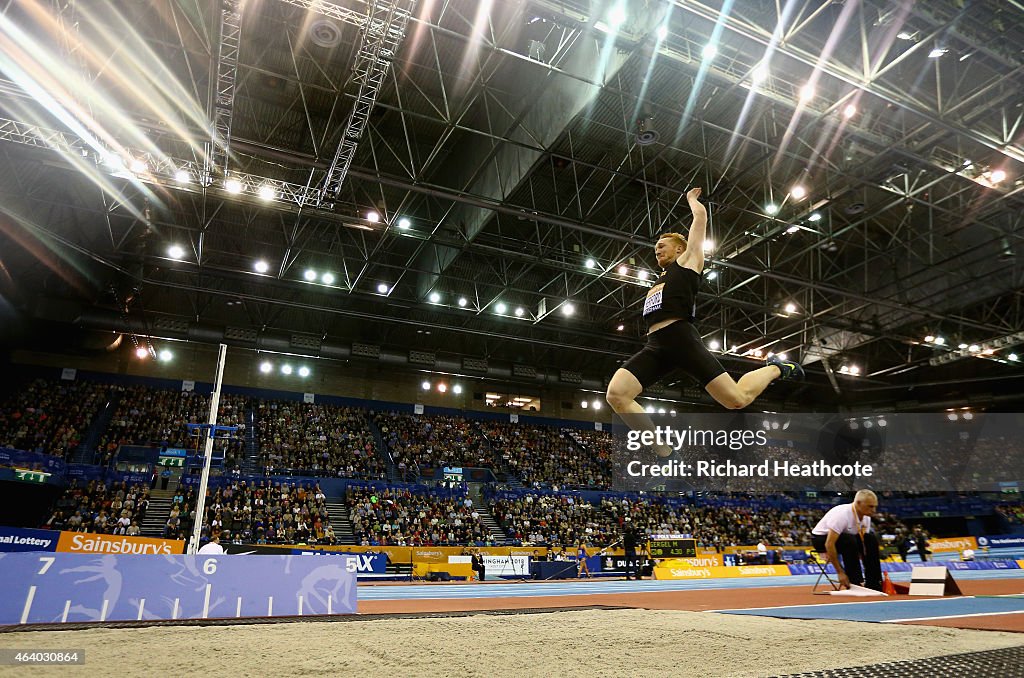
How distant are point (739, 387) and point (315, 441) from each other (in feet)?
85.6

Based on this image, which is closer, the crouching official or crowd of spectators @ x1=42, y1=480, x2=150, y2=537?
the crouching official

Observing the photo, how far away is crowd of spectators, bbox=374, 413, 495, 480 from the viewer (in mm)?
29125

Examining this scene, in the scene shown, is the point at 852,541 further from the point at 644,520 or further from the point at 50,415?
the point at 50,415

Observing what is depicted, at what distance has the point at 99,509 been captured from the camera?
19.3m

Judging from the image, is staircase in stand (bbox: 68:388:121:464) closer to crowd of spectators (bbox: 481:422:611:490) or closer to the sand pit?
crowd of spectators (bbox: 481:422:611:490)

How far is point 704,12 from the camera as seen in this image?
10.9 metres

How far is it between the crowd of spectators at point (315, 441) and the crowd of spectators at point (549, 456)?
723 centimetres

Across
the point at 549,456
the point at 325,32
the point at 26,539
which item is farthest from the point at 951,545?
the point at 26,539

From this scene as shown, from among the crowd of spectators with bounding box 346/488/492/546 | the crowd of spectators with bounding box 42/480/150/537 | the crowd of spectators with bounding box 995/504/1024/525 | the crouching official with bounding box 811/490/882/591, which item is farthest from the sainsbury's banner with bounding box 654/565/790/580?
the crowd of spectators with bounding box 995/504/1024/525

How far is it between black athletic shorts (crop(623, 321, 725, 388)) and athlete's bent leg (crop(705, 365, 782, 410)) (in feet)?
0.19

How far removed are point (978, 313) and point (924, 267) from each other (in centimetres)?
784

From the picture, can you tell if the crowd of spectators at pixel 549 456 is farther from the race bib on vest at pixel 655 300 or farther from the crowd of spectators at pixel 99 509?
the race bib on vest at pixel 655 300

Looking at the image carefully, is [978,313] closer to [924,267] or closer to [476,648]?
[924,267]

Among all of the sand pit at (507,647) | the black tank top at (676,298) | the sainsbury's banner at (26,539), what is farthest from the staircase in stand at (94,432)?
the black tank top at (676,298)
